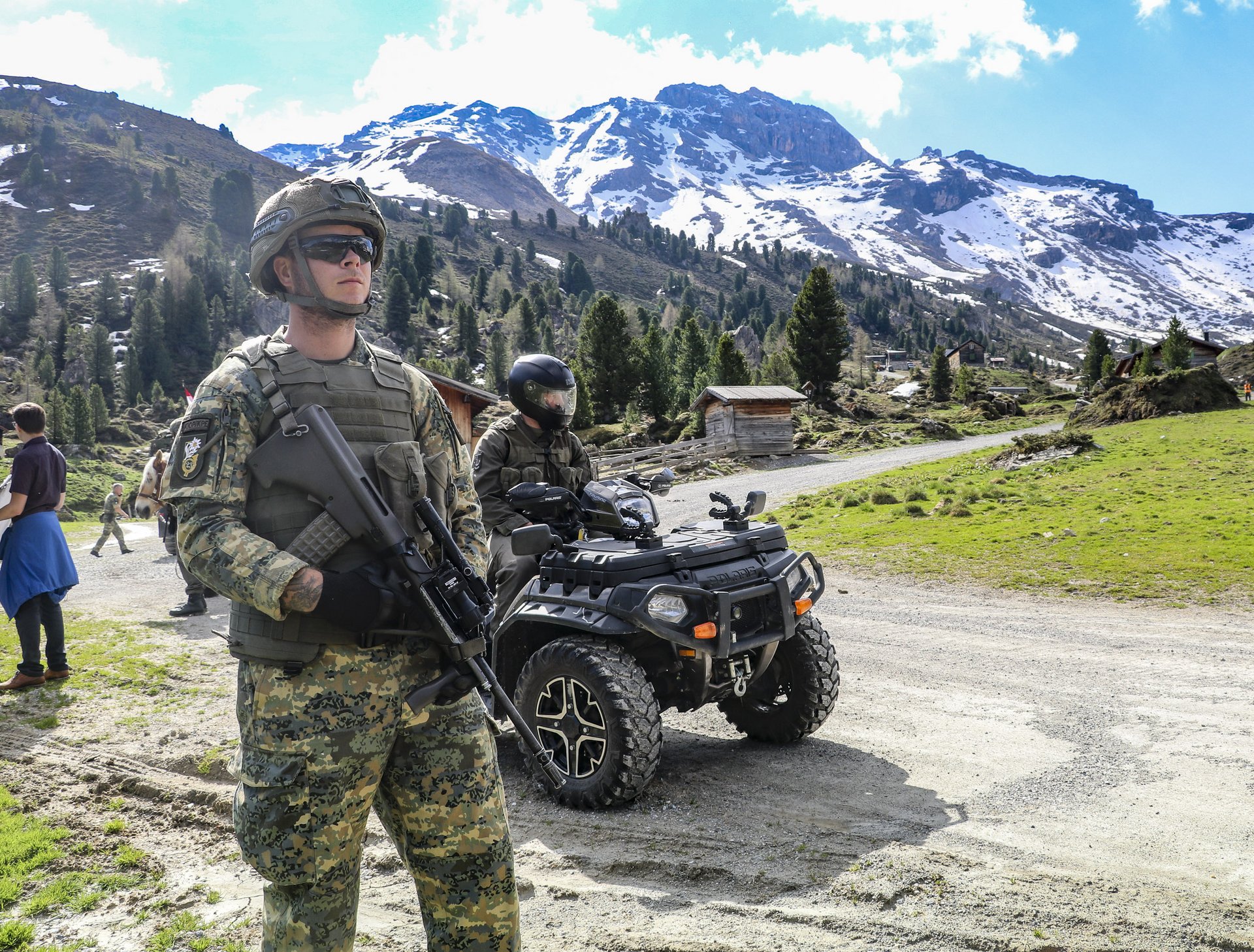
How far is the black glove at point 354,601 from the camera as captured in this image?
2609mm

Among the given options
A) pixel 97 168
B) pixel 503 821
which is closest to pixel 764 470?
pixel 503 821

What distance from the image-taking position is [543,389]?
6449 millimetres

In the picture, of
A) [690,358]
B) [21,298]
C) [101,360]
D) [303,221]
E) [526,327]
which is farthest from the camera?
[21,298]

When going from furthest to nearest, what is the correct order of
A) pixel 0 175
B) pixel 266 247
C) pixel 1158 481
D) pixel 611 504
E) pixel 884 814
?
pixel 0 175 → pixel 1158 481 → pixel 611 504 → pixel 884 814 → pixel 266 247

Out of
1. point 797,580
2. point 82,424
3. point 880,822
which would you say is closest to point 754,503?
point 797,580

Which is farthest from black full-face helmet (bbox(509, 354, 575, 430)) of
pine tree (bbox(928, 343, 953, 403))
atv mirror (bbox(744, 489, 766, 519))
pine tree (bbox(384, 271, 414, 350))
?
pine tree (bbox(384, 271, 414, 350))

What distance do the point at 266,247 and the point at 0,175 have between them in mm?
243958

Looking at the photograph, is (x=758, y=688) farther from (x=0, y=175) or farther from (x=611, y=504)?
(x=0, y=175)

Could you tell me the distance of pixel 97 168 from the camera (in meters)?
198

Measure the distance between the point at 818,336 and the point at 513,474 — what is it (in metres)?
63.9

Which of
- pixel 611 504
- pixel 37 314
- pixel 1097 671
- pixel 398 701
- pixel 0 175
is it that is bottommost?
pixel 1097 671

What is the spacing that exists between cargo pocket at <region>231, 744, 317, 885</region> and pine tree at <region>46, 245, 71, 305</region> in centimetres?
17681

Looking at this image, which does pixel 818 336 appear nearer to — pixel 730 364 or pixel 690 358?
pixel 730 364

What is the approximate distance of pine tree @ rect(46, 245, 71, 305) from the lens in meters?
149
